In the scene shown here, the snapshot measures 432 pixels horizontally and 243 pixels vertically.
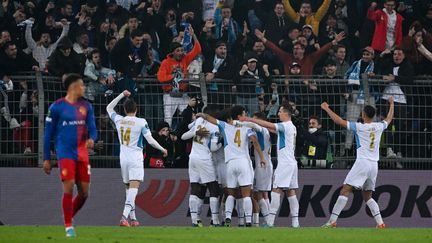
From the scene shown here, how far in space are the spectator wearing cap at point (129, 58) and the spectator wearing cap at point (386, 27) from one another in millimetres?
5066

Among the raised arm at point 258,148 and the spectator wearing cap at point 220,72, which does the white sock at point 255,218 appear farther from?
the spectator wearing cap at point 220,72

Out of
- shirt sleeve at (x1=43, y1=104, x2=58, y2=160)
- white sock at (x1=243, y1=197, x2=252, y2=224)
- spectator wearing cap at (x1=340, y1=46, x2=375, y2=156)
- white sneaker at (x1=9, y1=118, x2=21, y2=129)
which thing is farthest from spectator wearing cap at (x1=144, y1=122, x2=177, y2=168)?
shirt sleeve at (x1=43, y1=104, x2=58, y2=160)

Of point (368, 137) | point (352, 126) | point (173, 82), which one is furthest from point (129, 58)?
point (368, 137)

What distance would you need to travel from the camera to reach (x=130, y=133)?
22.2 m

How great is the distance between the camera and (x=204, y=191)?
2411cm

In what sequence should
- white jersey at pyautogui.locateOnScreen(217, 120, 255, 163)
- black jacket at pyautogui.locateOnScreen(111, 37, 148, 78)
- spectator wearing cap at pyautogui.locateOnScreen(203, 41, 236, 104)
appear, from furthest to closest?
1. black jacket at pyautogui.locateOnScreen(111, 37, 148, 78)
2. spectator wearing cap at pyautogui.locateOnScreen(203, 41, 236, 104)
3. white jersey at pyautogui.locateOnScreen(217, 120, 255, 163)

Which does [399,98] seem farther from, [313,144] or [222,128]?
[222,128]

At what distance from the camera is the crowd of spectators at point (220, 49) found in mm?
24375

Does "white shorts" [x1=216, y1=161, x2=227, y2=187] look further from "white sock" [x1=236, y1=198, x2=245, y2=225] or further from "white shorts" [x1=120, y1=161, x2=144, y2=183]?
"white shorts" [x1=120, y1=161, x2=144, y2=183]

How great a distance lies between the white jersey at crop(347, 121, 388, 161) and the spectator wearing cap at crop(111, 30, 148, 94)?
4.55 meters

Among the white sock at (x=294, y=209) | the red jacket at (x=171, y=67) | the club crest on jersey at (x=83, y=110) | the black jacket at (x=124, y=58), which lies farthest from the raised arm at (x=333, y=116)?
the club crest on jersey at (x=83, y=110)

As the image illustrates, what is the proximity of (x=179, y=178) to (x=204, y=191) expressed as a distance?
3.75 ft

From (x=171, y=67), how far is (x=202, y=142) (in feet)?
6.65

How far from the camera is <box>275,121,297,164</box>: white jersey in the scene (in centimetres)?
2286
